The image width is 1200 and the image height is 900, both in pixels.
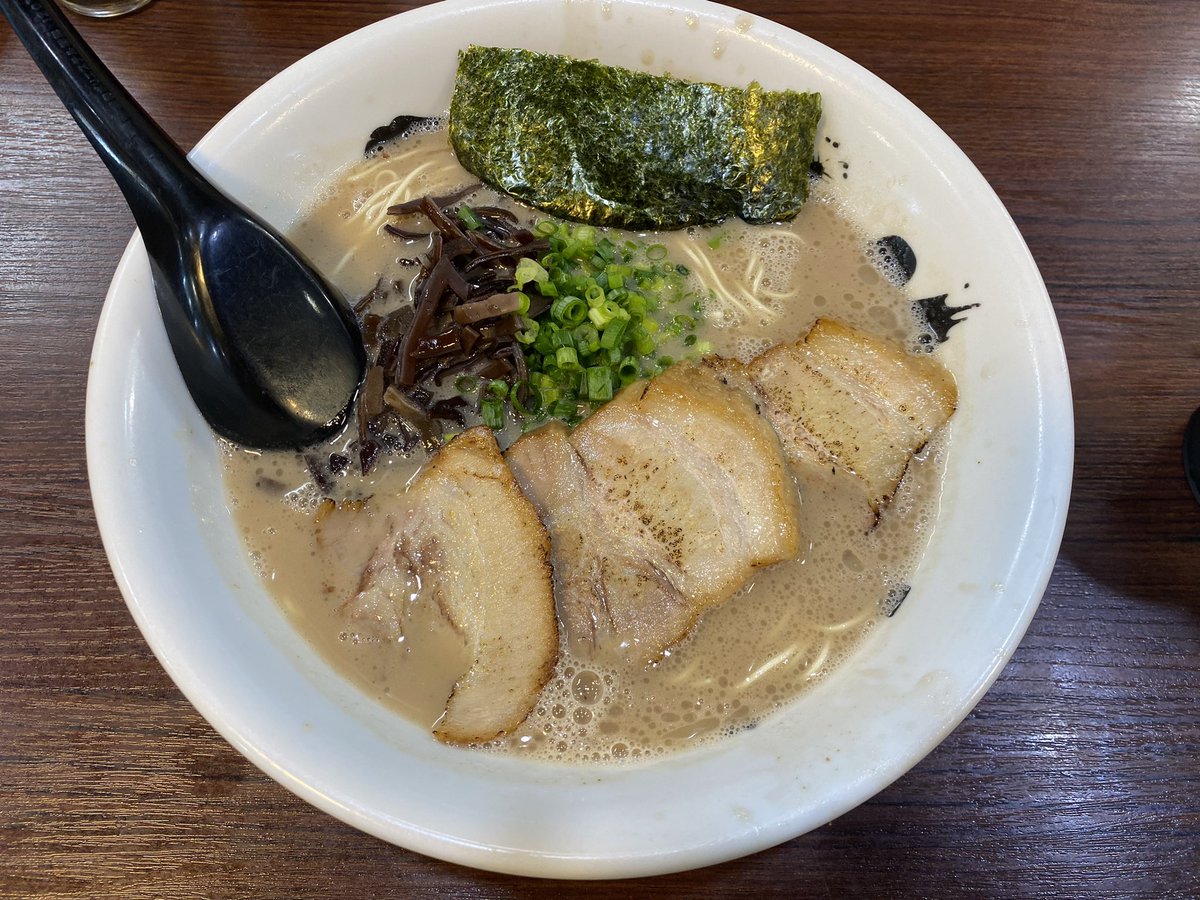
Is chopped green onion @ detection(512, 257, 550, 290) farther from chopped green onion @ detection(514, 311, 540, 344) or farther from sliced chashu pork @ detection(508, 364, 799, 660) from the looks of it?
sliced chashu pork @ detection(508, 364, 799, 660)

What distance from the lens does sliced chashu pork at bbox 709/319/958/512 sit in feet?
5.01

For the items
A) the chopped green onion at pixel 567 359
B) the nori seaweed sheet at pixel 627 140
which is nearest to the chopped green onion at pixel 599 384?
the chopped green onion at pixel 567 359

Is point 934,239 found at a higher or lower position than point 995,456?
higher

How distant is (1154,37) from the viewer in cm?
203

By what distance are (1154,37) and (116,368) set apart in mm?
2796

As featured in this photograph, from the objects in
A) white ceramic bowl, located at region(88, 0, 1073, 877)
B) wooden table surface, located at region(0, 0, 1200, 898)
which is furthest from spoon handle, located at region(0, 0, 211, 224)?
wooden table surface, located at region(0, 0, 1200, 898)

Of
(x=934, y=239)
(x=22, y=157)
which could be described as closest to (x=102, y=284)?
(x=22, y=157)

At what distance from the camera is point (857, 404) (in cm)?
154

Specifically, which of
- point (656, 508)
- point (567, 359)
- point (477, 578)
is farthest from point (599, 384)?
point (477, 578)

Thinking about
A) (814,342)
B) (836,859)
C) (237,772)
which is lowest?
(836,859)

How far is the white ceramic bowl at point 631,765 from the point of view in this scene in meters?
1.13

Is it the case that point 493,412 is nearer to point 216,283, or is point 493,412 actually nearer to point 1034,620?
point 216,283

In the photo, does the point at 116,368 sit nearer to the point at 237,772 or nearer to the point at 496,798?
the point at 237,772

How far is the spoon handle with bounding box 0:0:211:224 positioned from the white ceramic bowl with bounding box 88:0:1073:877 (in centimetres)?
11
